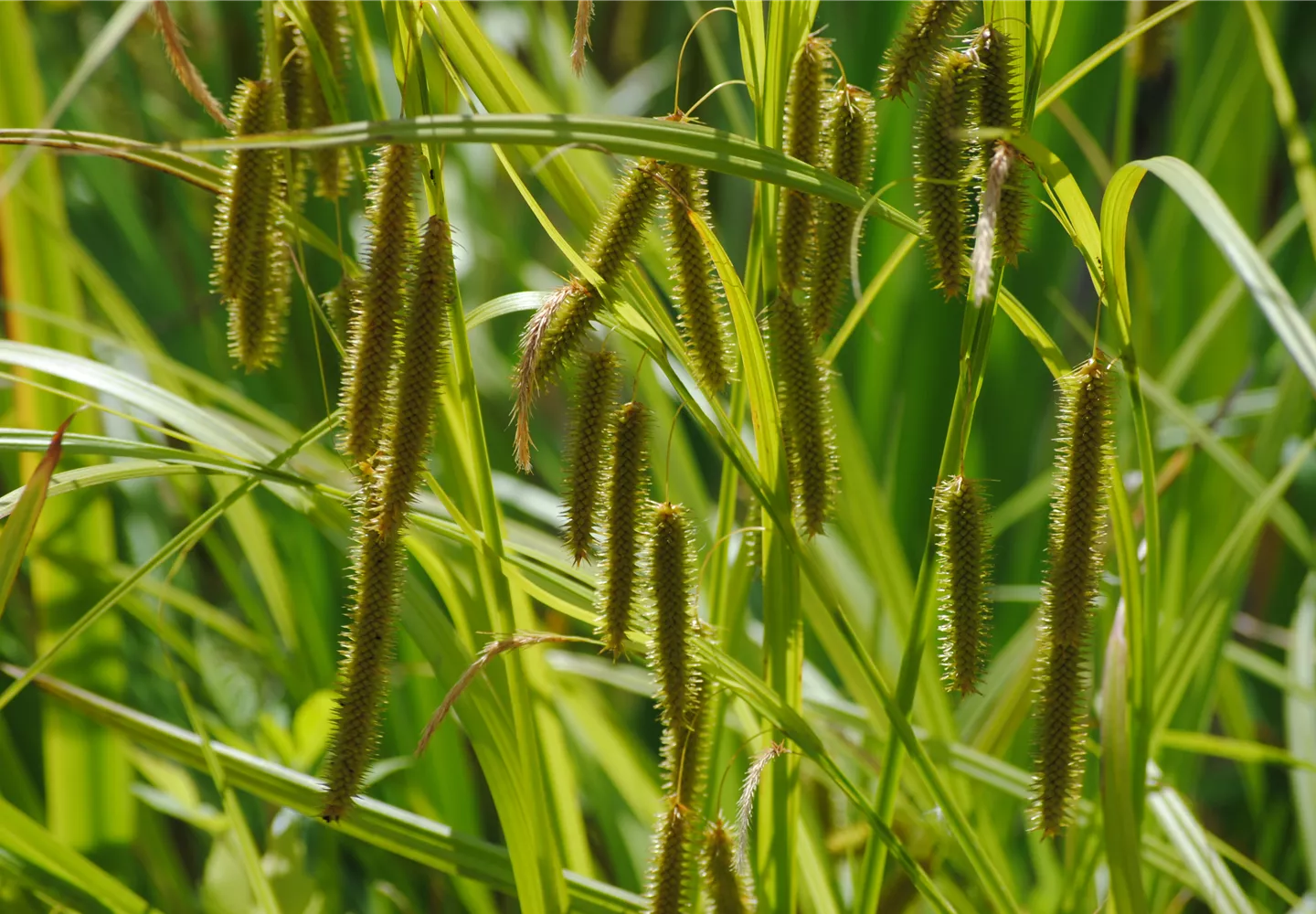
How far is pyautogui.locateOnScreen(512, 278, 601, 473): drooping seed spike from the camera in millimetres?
831

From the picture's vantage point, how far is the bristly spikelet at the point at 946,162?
0.83 meters

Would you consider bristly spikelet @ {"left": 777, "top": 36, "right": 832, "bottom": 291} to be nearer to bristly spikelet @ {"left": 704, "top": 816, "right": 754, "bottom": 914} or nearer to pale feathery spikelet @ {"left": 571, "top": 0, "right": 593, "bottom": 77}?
pale feathery spikelet @ {"left": 571, "top": 0, "right": 593, "bottom": 77}

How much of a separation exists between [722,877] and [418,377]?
1.72ft

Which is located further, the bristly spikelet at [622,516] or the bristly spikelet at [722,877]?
the bristly spikelet at [722,877]

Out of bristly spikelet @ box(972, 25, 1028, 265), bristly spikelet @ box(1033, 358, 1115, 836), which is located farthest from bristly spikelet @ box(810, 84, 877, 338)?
bristly spikelet @ box(1033, 358, 1115, 836)

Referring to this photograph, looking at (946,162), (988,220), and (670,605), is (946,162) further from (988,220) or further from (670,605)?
(670,605)

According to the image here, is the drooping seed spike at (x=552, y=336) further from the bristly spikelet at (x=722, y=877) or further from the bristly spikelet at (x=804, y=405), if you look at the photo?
the bristly spikelet at (x=722, y=877)

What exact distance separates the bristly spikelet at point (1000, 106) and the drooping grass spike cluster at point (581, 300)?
0.25m

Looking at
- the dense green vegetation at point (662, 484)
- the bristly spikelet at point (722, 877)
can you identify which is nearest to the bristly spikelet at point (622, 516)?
the dense green vegetation at point (662, 484)

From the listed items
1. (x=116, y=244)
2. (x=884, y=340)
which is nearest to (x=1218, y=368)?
(x=884, y=340)

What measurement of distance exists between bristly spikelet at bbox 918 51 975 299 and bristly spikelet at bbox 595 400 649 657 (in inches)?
10.3

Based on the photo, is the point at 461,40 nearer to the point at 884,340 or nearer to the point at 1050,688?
the point at 1050,688

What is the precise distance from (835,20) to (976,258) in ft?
7.09

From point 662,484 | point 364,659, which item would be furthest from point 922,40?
point 662,484
